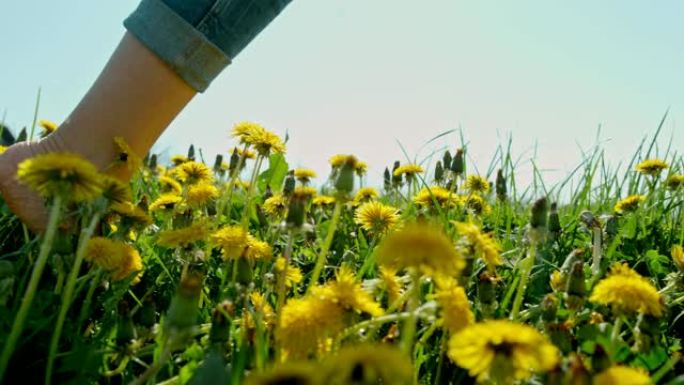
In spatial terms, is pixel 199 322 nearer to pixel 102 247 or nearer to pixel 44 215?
pixel 102 247

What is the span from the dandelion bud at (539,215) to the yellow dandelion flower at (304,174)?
154cm

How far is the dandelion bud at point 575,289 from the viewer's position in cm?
99

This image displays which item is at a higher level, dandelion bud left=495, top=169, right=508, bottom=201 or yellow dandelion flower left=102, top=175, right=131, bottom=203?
dandelion bud left=495, top=169, right=508, bottom=201

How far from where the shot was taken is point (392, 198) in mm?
2693

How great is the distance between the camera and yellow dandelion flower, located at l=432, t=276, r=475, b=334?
814 millimetres

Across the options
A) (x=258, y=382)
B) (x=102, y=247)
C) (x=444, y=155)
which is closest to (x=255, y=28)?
(x=102, y=247)

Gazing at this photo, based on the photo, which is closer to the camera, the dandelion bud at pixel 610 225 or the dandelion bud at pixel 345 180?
the dandelion bud at pixel 345 180

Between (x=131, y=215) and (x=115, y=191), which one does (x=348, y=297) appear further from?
(x=131, y=215)

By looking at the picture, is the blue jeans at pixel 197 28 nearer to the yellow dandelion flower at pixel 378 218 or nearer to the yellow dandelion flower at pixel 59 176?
the yellow dandelion flower at pixel 378 218

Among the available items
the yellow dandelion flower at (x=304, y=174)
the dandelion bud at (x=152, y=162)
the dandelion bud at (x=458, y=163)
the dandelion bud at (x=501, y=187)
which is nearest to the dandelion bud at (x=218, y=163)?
the yellow dandelion flower at (x=304, y=174)

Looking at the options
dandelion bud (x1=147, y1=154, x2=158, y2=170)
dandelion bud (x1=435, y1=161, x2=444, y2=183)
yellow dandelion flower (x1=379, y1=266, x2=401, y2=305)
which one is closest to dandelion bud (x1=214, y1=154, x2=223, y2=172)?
dandelion bud (x1=147, y1=154, x2=158, y2=170)

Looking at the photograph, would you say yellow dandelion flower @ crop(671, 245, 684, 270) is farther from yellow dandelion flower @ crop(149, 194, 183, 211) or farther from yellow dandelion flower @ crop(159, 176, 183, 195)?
yellow dandelion flower @ crop(159, 176, 183, 195)

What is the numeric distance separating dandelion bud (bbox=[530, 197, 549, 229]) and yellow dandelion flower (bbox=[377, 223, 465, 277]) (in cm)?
40

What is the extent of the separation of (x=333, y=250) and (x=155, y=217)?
0.54m
